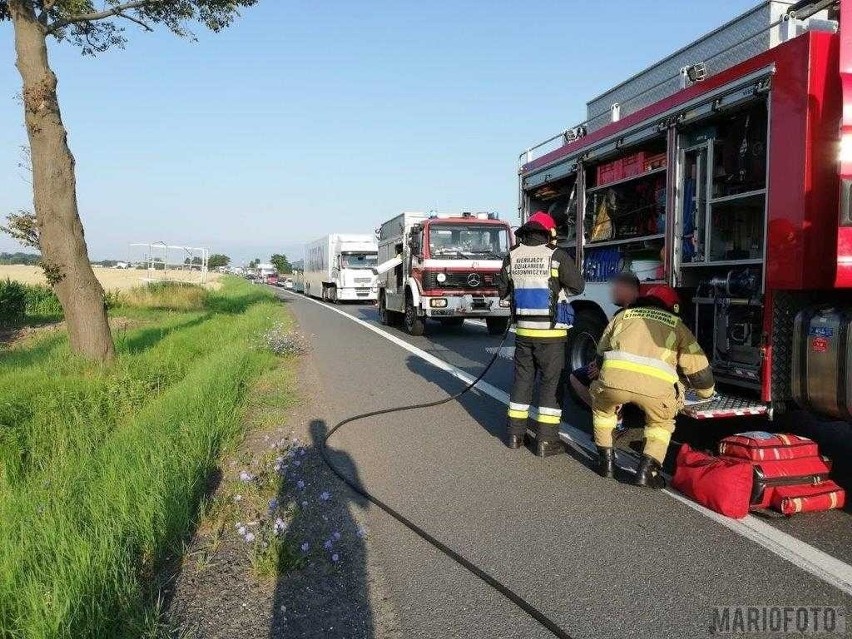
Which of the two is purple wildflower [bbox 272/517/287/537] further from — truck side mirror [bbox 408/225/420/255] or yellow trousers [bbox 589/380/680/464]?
truck side mirror [bbox 408/225/420/255]

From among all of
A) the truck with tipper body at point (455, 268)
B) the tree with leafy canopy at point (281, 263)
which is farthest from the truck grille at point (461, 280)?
the tree with leafy canopy at point (281, 263)

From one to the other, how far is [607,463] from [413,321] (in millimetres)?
9967

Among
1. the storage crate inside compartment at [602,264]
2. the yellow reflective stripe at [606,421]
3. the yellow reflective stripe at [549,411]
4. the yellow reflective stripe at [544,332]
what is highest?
the storage crate inside compartment at [602,264]

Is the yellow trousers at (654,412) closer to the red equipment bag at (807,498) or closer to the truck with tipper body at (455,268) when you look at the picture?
the red equipment bag at (807,498)

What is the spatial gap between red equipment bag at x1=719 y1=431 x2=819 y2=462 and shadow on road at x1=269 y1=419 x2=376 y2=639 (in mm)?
2304

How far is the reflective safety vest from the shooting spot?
5.55 metres

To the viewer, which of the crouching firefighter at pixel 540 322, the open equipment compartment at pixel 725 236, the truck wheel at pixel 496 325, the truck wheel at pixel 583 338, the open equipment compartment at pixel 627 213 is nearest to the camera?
the open equipment compartment at pixel 725 236

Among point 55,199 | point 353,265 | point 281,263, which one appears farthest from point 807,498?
point 281,263

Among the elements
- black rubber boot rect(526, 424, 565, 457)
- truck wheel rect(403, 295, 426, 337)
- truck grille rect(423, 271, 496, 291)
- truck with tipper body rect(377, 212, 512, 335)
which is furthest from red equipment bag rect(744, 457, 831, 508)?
truck wheel rect(403, 295, 426, 337)

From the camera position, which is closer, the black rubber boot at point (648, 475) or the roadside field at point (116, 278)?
the black rubber boot at point (648, 475)

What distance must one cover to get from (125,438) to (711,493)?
4004mm

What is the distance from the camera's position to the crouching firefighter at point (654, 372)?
4.61 m

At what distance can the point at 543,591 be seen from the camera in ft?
10.5

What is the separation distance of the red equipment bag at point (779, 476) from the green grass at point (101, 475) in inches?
127
